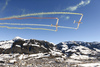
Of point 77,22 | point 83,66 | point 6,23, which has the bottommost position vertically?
point 83,66

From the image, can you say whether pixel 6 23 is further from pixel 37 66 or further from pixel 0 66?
pixel 0 66

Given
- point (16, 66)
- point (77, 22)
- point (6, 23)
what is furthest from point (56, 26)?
point (16, 66)

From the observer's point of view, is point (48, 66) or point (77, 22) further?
point (48, 66)

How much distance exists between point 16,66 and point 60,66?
236 feet

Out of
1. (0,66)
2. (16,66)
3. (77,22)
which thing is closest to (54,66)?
(16,66)

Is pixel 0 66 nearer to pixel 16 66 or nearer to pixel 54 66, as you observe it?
pixel 16 66

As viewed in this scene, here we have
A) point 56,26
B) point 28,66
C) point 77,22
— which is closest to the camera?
point 56,26

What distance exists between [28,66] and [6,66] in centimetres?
3719

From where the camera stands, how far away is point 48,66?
154m

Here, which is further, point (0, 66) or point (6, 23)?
point (0, 66)

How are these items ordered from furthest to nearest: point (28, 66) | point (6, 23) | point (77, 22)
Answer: point (28, 66)
point (77, 22)
point (6, 23)

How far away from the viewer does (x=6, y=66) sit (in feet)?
509

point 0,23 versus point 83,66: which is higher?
point 0,23

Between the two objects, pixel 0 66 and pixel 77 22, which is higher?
pixel 77 22
